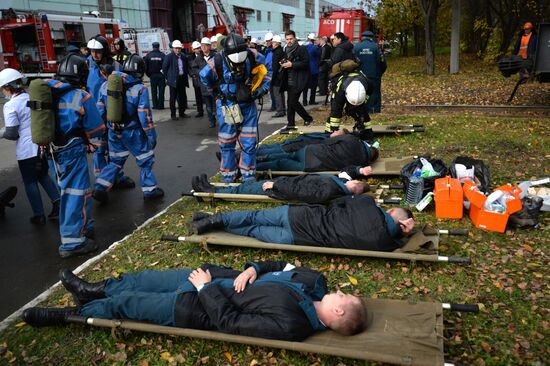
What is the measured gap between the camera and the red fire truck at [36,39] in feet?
55.9

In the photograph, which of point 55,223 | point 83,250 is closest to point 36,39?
point 55,223

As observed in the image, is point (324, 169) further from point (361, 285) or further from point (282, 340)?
point (282, 340)

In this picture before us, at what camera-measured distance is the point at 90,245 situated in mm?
4879

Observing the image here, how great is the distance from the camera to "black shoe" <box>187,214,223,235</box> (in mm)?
4531

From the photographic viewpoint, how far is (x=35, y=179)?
5574 mm

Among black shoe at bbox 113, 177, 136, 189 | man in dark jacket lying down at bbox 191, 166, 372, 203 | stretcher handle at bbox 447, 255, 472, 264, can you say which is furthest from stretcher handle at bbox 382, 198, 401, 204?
black shoe at bbox 113, 177, 136, 189

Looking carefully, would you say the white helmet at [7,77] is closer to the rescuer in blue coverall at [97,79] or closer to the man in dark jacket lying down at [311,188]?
the rescuer in blue coverall at [97,79]

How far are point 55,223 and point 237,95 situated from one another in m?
3.02

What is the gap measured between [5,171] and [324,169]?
5872 mm

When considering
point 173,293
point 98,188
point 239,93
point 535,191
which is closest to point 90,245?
point 98,188

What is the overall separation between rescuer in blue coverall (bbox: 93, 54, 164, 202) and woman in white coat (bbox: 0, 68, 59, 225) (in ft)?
2.23

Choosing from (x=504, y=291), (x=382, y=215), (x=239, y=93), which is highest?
(x=239, y=93)

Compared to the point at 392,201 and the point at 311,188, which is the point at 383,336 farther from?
the point at 392,201

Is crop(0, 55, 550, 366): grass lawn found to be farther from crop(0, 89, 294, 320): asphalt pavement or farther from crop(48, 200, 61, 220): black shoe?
crop(48, 200, 61, 220): black shoe
